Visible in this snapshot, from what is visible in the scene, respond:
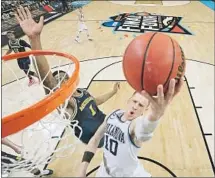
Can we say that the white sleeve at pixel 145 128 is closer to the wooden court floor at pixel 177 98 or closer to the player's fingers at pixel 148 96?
the player's fingers at pixel 148 96

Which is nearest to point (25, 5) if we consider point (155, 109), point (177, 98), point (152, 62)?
point (177, 98)

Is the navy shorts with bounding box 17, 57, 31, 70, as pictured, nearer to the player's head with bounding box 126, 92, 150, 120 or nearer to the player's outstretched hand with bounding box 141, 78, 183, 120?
the player's head with bounding box 126, 92, 150, 120

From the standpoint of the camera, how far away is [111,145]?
1564 millimetres

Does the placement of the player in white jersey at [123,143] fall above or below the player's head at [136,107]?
below

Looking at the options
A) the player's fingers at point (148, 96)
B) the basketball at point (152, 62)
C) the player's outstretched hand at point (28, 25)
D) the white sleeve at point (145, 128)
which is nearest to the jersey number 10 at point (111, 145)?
the white sleeve at point (145, 128)

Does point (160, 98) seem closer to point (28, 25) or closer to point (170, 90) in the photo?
point (170, 90)

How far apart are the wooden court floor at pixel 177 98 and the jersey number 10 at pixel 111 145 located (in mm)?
732

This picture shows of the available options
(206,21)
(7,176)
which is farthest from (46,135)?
(206,21)

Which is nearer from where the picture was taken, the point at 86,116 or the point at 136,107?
the point at 136,107

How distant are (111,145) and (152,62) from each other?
56cm

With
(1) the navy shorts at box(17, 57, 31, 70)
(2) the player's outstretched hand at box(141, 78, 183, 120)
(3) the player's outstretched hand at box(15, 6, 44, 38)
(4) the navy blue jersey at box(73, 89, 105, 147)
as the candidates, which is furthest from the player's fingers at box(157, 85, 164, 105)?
(1) the navy shorts at box(17, 57, 31, 70)

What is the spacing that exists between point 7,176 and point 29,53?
0.64m

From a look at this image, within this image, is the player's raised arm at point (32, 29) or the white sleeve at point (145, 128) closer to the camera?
the white sleeve at point (145, 128)

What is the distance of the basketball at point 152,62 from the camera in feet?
3.94
